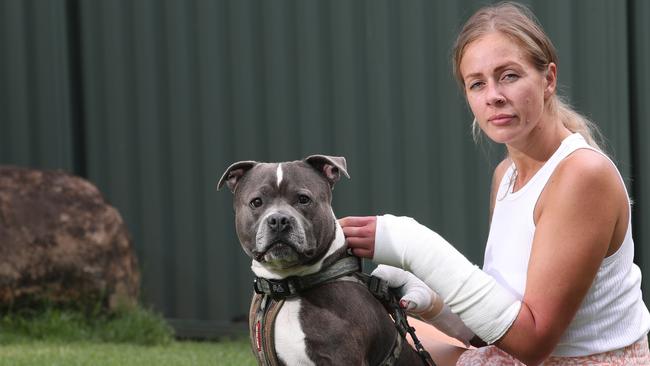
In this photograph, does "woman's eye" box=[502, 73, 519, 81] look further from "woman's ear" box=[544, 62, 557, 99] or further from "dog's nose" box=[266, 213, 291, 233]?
"dog's nose" box=[266, 213, 291, 233]

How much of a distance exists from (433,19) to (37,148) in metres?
2.75

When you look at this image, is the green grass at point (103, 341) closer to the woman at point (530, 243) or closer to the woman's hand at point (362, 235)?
the woman's hand at point (362, 235)

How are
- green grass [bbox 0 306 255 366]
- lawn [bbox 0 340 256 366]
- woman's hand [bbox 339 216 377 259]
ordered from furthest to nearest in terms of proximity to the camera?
1. green grass [bbox 0 306 255 366]
2. lawn [bbox 0 340 256 366]
3. woman's hand [bbox 339 216 377 259]

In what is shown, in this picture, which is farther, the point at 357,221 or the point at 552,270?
the point at 357,221

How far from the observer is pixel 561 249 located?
3037 mm

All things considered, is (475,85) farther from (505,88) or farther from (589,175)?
(589,175)

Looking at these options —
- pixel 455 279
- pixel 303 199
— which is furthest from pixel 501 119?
pixel 303 199

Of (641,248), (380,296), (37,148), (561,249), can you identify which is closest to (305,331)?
(380,296)

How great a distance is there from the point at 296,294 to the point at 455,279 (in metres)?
0.44

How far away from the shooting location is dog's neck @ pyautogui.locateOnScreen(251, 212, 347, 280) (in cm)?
319

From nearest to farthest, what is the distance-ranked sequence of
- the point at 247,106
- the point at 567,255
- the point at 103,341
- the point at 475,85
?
1. the point at 567,255
2. the point at 475,85
3. the point at 103,341
4. the point at 247,106

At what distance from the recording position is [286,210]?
3168mm

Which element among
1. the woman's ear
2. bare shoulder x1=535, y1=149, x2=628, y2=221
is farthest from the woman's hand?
the woman's ear

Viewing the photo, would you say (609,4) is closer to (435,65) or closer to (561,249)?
(435,65)
